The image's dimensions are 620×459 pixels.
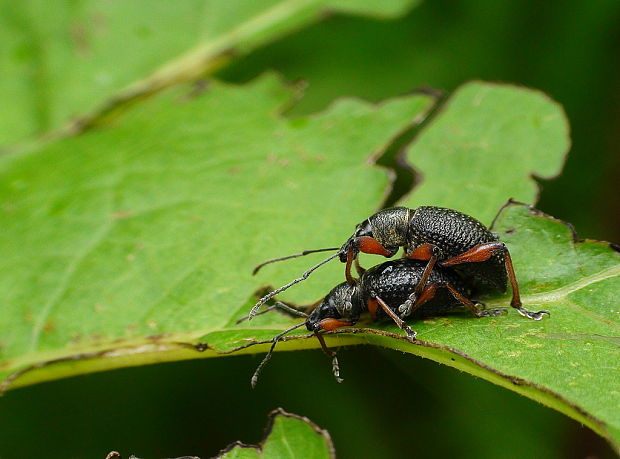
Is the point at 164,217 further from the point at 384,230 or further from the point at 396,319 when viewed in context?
the point at 396,319

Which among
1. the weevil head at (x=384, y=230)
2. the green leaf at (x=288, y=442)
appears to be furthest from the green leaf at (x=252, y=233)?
the green leaf at (x=288, y=442)

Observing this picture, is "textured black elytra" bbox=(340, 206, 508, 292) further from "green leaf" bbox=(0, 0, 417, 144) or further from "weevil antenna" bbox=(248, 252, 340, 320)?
"green leaf" bbox=(0, 0, 417, 144)

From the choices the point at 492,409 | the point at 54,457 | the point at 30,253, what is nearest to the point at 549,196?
the point at 492,409

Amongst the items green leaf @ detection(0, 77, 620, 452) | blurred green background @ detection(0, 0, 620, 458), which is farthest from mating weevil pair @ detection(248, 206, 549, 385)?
blurred green background @ detection(0, 0, 620, 458)

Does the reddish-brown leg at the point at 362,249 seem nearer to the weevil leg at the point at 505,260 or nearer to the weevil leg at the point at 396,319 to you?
the weevil leg at the point at 396,319

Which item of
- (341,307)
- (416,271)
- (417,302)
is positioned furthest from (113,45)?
(417,302)

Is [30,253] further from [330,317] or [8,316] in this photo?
[330,317]
